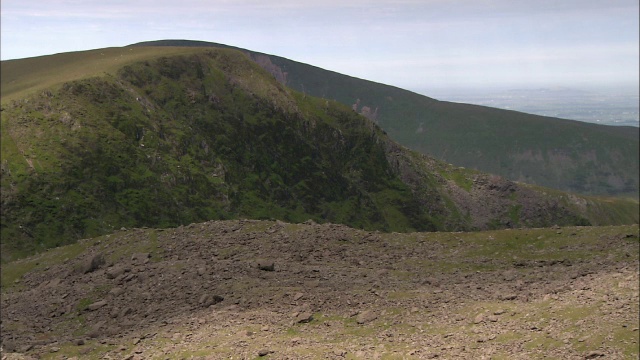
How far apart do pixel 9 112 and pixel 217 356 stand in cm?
9037

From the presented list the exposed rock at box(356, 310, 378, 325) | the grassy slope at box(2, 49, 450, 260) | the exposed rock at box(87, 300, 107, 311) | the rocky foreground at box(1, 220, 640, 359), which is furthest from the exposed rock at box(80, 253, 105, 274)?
the grassy slope at box(2, 49, 450, 260)

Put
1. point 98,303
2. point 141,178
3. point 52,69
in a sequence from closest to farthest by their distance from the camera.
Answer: point 98,303, point 141,178, point 52,69

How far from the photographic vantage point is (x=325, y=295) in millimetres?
39875

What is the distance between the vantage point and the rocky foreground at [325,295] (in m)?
31.4

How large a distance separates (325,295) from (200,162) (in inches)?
3686

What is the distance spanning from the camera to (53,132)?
10112 centimetres

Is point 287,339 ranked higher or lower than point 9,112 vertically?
lower

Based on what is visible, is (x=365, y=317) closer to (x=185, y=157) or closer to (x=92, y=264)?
(x=92, y=264)

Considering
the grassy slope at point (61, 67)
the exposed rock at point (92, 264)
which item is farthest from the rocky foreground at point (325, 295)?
the grassy slope at point (61, 67)

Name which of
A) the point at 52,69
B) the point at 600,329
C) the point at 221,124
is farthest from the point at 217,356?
the point at 52,69

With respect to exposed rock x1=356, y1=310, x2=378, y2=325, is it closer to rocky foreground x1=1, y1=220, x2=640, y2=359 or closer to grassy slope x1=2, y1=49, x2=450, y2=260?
rocky foreground x1=1, y1=220, x2=640, y2=359

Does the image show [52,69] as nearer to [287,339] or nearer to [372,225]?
[372,225]

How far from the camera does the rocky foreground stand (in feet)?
103

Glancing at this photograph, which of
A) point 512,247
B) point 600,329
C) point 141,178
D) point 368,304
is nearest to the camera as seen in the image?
point 600,329
